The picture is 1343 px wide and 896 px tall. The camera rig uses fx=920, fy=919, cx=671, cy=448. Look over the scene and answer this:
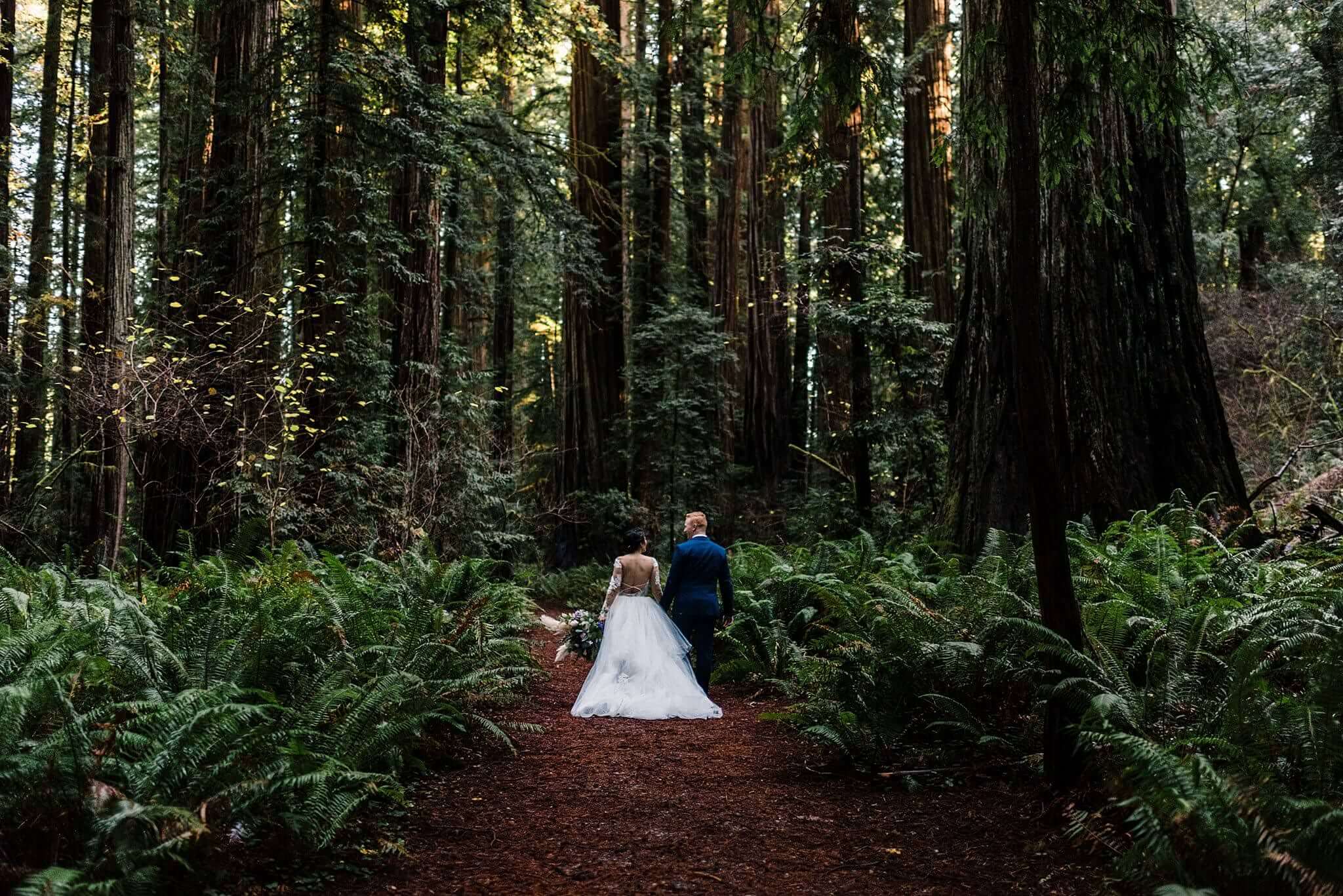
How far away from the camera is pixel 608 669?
7.39 m

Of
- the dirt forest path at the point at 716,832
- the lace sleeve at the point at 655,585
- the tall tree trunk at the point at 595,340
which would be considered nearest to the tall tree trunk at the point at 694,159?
the tall tree trunk at the point at 595,340

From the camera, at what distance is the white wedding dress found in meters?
7.01

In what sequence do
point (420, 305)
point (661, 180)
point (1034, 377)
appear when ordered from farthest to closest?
point (661, 180), point (420, 305), point (1034, 377)

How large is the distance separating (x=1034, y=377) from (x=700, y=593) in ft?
14.7

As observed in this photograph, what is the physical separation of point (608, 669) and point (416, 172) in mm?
8274

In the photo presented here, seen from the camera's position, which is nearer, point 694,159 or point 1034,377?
point 1034,377

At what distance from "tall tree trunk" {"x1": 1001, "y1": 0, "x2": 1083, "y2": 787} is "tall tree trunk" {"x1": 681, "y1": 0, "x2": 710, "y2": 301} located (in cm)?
1541

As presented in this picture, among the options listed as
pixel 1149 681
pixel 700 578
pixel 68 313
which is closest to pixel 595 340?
pixel 68 313

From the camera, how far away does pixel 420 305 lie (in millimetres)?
12922

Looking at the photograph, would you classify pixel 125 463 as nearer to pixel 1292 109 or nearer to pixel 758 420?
pixel 758 420

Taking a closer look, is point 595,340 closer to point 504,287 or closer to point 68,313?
point 504,287

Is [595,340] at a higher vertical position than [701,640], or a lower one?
higher

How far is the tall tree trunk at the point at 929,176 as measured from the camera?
1433 cm

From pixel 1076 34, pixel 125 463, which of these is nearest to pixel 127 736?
pixel 1076 34
